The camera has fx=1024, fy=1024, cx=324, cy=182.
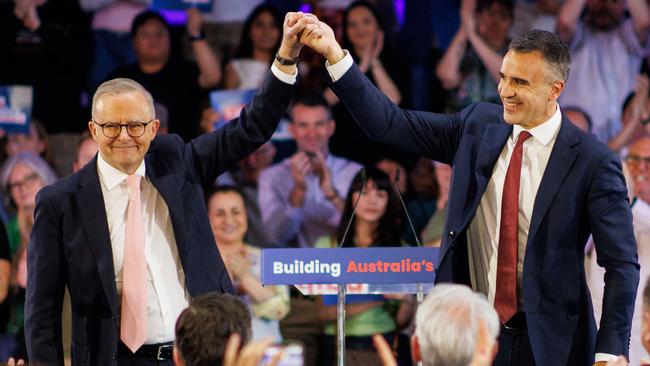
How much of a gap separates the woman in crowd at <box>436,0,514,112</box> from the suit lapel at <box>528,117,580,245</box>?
3268mm

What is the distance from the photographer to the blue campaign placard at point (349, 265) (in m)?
3.55

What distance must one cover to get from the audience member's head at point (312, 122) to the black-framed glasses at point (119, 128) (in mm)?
3353

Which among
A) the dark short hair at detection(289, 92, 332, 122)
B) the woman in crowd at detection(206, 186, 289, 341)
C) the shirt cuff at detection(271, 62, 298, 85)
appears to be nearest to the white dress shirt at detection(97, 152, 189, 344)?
the shirt cuff at detection(271, 62, 298, 85)

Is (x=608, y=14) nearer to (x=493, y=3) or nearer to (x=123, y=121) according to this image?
(x=493, y=3)

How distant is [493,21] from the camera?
6633mm

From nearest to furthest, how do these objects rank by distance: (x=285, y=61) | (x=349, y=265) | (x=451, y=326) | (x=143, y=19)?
(x=451, y=326), (x=285, y=61), (x=349, y=265), (x=143, y=19)

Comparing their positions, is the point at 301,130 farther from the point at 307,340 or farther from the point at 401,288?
the point at 401,288

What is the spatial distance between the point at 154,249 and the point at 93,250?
194 millimetres

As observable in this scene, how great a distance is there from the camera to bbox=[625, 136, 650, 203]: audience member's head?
6.50m

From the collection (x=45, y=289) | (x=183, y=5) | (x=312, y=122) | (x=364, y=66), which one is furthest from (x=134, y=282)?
(x=183, y=5)

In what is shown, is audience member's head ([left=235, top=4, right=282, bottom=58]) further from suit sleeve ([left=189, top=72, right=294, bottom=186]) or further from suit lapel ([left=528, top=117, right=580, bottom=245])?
suit lapel ([left=528, top=117, right=580, bottom=245])

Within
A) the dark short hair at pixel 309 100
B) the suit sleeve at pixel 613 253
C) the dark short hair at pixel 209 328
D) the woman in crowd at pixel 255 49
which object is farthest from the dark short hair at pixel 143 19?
the dark short hair at pixel 209 328

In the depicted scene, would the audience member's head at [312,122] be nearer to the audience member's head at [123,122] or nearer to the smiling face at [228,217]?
the smiling face at [228,217]

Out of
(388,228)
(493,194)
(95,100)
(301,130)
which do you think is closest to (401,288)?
(493,194)
